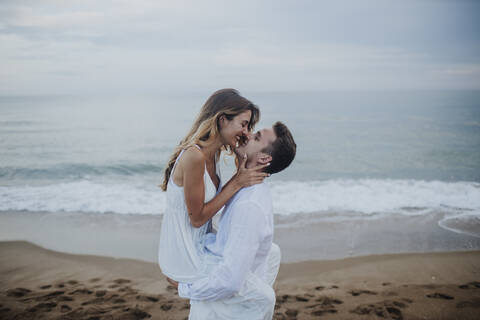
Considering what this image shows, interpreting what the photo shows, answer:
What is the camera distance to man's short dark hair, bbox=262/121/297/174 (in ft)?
8.42

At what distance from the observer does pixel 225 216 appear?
255 cm

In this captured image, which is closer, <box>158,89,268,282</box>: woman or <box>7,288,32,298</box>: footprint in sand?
<box>158,89,268,282</box>: woman

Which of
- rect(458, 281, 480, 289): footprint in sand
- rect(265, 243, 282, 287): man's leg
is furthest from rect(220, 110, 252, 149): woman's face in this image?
rect(458, 281, 480, 289): footprint in sand

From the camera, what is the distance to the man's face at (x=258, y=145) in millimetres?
2596

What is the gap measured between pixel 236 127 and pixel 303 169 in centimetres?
1317

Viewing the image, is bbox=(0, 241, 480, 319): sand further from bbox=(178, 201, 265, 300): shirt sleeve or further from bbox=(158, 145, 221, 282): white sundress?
bbox=(178, 201, 265, 300): shirt sleeve

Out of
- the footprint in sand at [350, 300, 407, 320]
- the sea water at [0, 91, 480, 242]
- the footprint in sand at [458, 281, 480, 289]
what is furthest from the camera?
the sea water at [0, 91, 480, 242]

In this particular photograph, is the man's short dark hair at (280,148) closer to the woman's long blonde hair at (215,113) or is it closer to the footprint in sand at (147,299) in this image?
the woman's long blonde hair at (215,113)

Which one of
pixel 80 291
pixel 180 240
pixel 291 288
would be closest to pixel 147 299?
pixel 80 291

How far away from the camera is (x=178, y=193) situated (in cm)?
279

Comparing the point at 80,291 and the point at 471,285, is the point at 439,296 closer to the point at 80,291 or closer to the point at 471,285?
the point at 471,285

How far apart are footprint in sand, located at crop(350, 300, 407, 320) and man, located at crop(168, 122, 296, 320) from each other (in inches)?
74.3

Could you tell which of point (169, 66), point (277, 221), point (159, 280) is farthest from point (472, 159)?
point (169, 66)

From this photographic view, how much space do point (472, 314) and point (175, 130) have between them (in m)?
24.9
